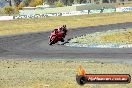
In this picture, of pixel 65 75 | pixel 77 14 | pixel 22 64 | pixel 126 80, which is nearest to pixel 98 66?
pixel 65 75

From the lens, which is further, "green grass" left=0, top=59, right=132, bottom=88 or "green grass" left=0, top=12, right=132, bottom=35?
"green grass" left=0, top=12, right=132, bottom=35

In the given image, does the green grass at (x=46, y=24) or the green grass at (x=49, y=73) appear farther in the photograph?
the green grass at (x=46, y=24)

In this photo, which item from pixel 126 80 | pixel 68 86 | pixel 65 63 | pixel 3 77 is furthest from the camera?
pixel 65 63

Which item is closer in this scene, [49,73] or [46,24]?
[49,73]

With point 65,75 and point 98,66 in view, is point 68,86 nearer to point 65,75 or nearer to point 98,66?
point 65,75

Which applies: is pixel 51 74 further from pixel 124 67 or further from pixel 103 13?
pixel 103 13

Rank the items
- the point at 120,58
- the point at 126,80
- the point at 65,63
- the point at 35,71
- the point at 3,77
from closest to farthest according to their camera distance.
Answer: the point at 126,80
the point at 3,77
the point at 35,71
the point at 65,63
the point at 120,58

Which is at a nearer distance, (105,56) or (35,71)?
(35,71)

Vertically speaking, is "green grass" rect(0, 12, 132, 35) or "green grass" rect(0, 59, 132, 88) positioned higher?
"green grass" rect(0, 59, 132, 88)

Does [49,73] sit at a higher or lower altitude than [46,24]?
higher

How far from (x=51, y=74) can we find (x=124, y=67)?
11.7ft

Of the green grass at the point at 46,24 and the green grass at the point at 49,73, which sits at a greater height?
the green grass at the point at 49,73

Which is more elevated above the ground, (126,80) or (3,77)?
(126,80)

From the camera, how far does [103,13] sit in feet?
248
